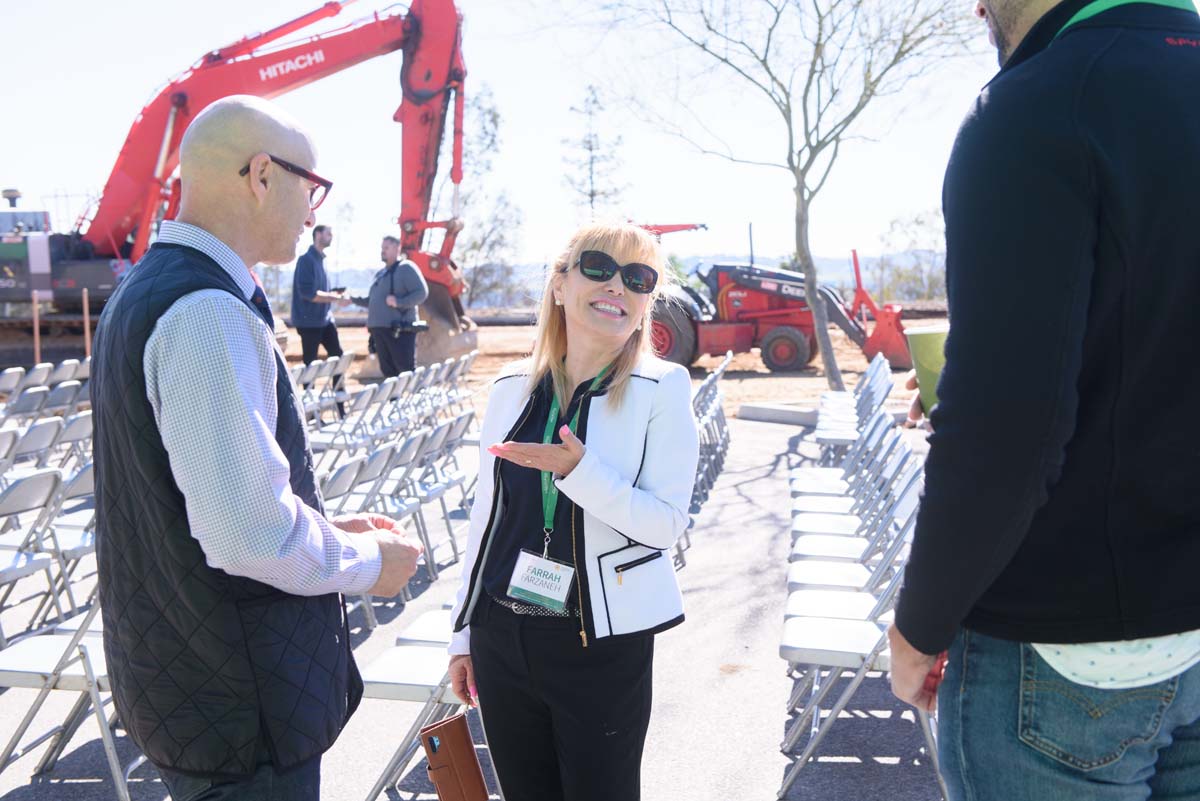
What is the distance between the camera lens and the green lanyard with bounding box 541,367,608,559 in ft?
7.39

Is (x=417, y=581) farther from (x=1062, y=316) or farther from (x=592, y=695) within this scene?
(x=1062, y=316)

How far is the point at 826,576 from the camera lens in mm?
4516

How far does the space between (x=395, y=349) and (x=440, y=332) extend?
15.4 ft

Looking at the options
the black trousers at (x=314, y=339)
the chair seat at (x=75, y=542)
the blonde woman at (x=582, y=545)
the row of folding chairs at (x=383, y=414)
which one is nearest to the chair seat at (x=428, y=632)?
the blonde woman at (x=582, y=545)

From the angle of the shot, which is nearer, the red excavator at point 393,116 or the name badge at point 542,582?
the name badge at point 542,582

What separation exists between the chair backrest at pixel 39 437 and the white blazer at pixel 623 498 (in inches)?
194

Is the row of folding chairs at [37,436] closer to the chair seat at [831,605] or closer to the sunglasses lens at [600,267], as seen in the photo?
the chair seat at [831,605]

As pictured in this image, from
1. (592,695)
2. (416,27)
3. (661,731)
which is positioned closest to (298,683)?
(592,695)

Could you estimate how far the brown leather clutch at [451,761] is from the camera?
2355 mm

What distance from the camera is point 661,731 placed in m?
4.04

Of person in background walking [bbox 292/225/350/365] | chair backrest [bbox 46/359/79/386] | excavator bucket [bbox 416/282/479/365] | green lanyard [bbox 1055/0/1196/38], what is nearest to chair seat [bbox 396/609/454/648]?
green lanyard [bbox 1055/0/1196/38]

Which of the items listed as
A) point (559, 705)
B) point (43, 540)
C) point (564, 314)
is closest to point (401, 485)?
point (43, 540)

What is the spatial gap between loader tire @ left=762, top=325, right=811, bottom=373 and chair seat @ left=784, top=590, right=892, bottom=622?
40.4 ft

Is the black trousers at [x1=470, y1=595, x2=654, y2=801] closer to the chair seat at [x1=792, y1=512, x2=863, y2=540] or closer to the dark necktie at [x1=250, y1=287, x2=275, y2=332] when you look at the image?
the dark necktie at [x1=250, y1=287, x2=275, y2=332]
